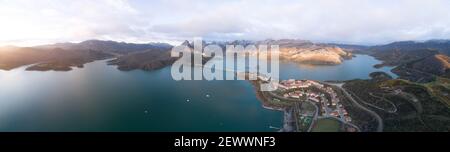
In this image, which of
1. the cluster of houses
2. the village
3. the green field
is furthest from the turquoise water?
the cluster of houses

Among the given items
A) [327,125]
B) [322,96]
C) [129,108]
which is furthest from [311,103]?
[129,108]

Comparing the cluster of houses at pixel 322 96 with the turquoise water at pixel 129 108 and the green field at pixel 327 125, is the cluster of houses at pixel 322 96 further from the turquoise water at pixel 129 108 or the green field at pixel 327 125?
the turquoise water at pixel 129 108

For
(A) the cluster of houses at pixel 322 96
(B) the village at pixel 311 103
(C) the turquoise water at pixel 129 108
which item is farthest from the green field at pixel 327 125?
(C) the turquoise water at pixel 129 108

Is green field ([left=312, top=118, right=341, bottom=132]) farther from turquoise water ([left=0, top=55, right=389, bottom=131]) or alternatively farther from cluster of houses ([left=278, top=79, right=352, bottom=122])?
turquoise water ([left=0, top=55, right=389, bottom=131])

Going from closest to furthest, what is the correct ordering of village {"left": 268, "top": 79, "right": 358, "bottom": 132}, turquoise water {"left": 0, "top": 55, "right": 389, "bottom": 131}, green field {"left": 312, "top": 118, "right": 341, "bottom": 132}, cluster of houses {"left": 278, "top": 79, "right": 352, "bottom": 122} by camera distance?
green field {"left": 312, "top": 118, "right": 341, "bottom": 132} < turquoise water {"left": 0, "top": 55, "right": 389, "bottom": 131} < village {"left": 268, "top": 79, "right": 358, "bottom": 132} < cluster of houses {"left": 278, "top": 79, "right": 352, "bottom": 122}

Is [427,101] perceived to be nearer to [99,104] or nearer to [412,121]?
[412,121]

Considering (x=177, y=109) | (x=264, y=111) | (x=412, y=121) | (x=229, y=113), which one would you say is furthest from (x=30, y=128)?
(x=412, y=121)
